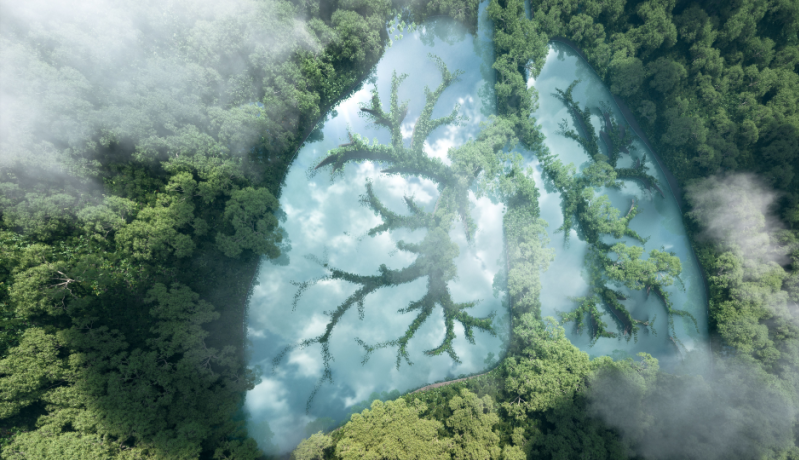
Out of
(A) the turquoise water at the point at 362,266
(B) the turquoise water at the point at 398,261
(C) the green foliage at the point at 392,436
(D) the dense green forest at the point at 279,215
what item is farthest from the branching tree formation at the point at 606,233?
(C) the green foliage at the point at 392,436

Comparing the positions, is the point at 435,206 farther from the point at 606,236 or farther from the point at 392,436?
the point at 392,436

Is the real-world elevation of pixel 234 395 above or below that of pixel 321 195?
below

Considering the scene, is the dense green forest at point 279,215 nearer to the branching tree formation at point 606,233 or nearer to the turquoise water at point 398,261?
the branching tree formation at point 606,233

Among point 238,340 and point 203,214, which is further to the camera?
point 238,340

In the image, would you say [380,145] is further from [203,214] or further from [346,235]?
[203,214]

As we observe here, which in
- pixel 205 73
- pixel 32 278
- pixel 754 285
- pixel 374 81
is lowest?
pixel 754 285

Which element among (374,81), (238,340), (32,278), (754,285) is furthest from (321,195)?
(754,285)
